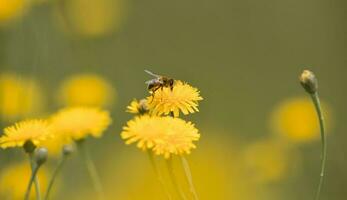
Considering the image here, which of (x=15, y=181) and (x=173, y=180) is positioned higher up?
(x=15, y=181)

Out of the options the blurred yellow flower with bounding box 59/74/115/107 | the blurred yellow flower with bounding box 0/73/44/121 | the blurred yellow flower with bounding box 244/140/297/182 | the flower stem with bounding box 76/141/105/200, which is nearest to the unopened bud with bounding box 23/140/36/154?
the flower stem with bounding box 76/141/105/200

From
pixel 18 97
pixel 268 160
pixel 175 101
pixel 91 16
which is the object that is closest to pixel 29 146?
pixel 175 101

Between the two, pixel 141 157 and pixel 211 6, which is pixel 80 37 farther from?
pixel 141 157

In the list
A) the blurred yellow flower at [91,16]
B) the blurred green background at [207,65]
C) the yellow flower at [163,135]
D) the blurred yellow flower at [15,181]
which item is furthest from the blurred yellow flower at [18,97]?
the yellow flower at [163,135]

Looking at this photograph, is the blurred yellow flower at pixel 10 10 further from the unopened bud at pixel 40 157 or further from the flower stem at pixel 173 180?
the flower stem at pixel 173 180

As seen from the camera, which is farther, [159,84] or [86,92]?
[86,92]

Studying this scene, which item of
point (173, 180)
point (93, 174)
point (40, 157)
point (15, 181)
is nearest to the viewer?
point (173, 180)

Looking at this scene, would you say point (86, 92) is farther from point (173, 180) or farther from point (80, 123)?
point (173, 180)

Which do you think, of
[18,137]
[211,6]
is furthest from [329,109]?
[18,137]
